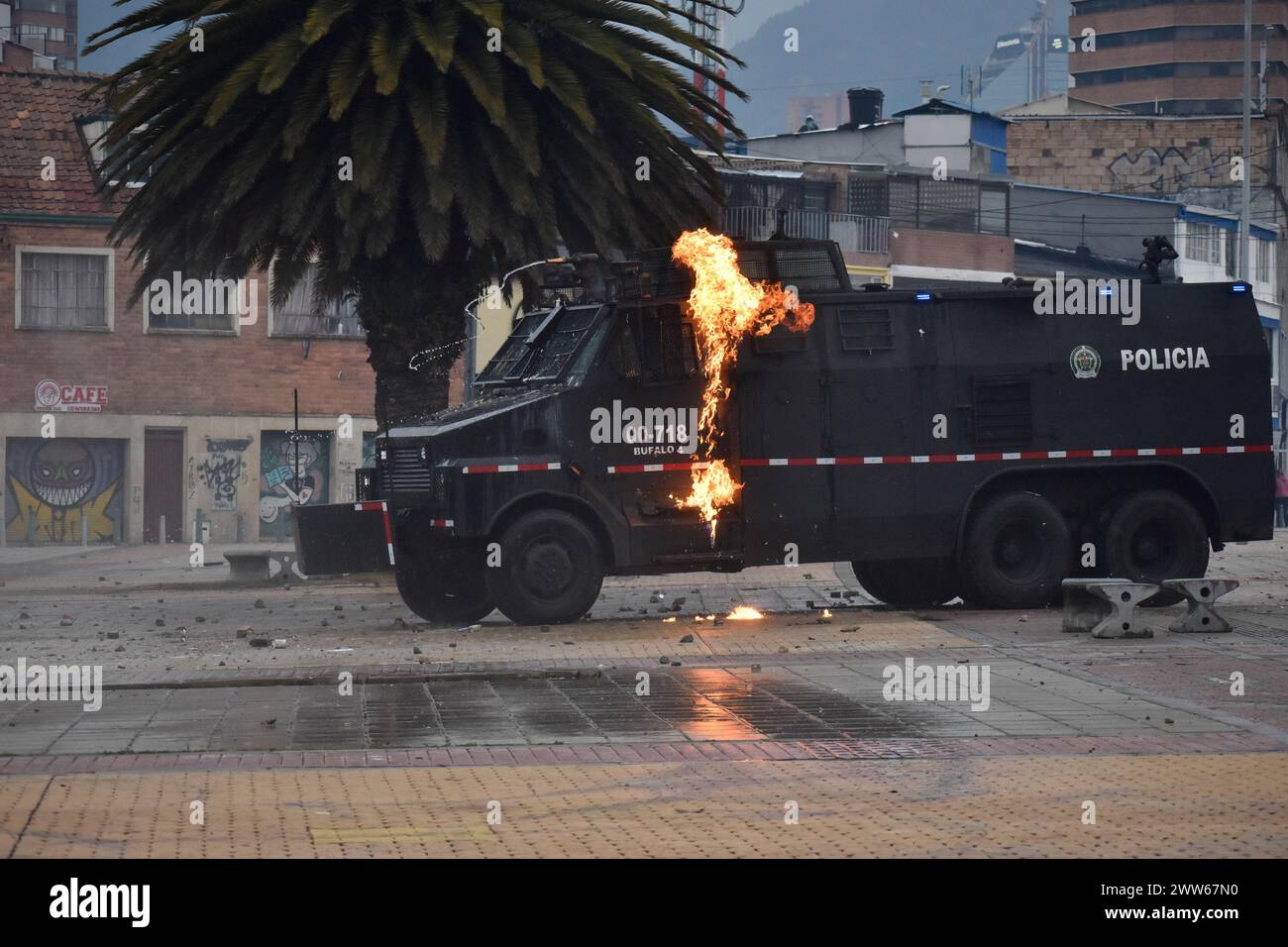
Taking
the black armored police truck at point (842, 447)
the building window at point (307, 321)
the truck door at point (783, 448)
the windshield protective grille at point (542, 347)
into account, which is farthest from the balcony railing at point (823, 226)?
the truck door at point (783, 448)

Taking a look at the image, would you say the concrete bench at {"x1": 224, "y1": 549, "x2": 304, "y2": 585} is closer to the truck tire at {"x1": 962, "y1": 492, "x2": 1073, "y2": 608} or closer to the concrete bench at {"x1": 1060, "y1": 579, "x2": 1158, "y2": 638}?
the truck tire at {"x1": 962, "y1": 492, "x2": 1073, "y2": 608}

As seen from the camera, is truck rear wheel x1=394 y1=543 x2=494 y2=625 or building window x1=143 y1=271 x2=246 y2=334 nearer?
truck rear wheel x1=394 y1=543 x2=494 y2=625

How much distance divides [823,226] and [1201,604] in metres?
35.1

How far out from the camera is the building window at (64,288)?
123ft

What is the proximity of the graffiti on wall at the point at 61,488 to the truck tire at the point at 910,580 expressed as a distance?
76.8ft

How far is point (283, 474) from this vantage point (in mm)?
39594

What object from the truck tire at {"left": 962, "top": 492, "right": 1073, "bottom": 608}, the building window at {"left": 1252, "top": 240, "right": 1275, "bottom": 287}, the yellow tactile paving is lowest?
the yellow tactile paving

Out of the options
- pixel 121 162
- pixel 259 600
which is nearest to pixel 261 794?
pixel 259 600

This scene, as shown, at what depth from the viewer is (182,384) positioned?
3869 centimetres

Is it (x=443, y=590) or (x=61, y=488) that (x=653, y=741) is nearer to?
(x=443, y=590)

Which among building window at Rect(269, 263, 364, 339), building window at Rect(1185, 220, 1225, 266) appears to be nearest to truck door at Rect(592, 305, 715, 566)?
building window at Rect(269, 263, 364, 339)

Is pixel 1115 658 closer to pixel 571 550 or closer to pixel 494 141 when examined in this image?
pixel 571 550

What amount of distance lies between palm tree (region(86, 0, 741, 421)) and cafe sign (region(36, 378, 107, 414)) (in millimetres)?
17032

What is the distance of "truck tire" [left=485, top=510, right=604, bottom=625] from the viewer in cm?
1641
